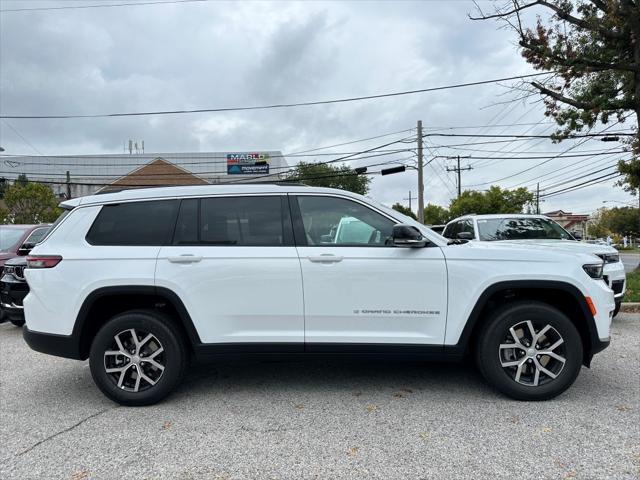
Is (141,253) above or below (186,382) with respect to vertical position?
above

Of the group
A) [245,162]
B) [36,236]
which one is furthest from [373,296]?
[245,162]

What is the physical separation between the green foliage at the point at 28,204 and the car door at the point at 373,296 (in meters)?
33.6

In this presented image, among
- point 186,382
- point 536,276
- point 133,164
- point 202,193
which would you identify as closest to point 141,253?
point 202,193

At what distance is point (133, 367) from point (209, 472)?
4.53ft

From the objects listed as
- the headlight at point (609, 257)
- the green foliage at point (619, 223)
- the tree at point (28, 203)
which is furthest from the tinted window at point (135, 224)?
the green foliage at point (619, 223)

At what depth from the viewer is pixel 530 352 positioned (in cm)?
352

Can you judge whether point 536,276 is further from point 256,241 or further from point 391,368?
point 256,241

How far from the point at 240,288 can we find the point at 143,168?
4895 centimetres

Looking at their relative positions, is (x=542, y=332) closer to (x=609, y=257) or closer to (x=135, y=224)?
(x=609, y=257)

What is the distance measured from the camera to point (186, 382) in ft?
13.7

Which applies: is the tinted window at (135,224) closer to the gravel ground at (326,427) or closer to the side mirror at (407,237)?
the gravel ground at (326,427)

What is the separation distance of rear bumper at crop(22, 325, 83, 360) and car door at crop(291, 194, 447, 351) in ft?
6.54

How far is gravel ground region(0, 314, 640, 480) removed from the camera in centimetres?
267

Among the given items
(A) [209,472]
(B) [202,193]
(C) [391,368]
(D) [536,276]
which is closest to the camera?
(A) [209,472]
